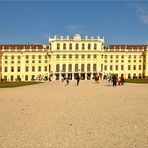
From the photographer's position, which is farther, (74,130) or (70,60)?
(70,60)

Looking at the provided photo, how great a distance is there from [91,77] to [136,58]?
1627 centimetres

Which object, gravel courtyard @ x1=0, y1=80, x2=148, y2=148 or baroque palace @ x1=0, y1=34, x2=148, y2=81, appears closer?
gravel courtyard @ x1=0, y1=80, x2=148, y2=148

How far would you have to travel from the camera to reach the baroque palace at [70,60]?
335 ft

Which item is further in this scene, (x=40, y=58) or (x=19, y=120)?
(x=40, y=58)

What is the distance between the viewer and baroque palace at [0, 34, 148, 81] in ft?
335

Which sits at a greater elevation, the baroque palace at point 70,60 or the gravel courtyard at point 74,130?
the baroque palace at point 70,60

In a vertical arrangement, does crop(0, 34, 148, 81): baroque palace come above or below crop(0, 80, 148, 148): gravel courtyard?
above

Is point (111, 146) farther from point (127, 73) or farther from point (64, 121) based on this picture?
point (127, 73)

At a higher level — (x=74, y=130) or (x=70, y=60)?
(x=70, y=60)

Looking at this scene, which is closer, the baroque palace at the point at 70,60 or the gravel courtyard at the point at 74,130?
the gravel courtyard at the point at 74,130

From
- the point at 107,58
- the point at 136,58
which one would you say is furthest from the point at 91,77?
the point at 136,58

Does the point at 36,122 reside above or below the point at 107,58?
below

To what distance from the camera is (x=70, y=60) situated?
10250cm

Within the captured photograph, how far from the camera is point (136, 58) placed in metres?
106
